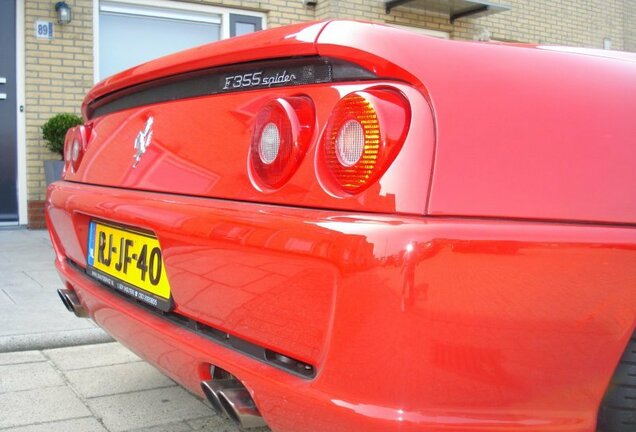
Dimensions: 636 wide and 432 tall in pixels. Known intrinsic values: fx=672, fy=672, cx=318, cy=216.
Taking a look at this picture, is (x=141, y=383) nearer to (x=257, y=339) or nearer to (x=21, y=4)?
(x=257, y=339)

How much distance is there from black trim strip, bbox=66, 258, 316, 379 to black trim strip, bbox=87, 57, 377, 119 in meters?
0.62

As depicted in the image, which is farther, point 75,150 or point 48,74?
point 48,74

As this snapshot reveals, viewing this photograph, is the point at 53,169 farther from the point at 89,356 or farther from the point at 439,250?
the point at 439,250

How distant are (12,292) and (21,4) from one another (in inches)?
154

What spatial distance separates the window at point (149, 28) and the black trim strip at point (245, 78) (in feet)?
18.5

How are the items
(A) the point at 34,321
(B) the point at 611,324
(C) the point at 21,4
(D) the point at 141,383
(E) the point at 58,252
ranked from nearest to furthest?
(B) the point at 611,324
(E) the point at 58,252
(D) the point at 141,383
(A) the point at 34,321
(C) the point at 21,4

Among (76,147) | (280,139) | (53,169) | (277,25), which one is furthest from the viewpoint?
(277,25)

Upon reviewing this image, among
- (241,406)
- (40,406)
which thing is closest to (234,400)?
(241,406)

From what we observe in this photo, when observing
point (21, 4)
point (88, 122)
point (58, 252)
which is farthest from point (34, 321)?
point (21, 4)

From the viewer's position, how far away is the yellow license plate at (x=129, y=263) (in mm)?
1888

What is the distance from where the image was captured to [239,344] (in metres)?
1.62

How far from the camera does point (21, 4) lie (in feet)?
23.0

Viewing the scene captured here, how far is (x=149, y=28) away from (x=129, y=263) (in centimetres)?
621

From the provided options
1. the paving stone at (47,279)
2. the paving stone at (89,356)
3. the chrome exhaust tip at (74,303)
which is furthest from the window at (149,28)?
the chrome exhaust tip at (74,303)
